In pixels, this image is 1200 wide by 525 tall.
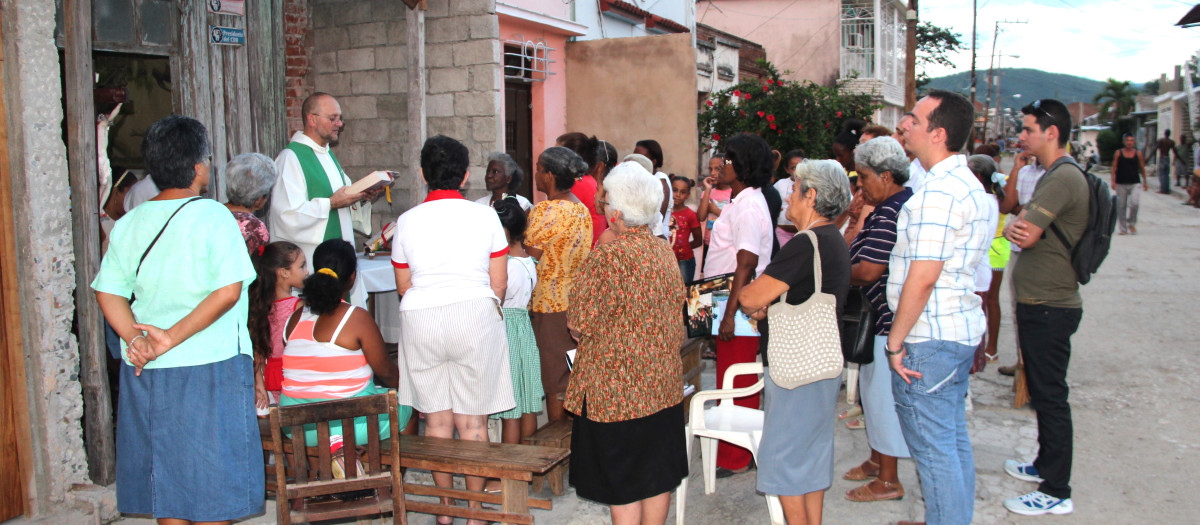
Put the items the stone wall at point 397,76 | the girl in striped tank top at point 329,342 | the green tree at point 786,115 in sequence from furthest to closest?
the green tree at point 786,115 < the stone wall at point 397,76 < the girl in striped tank top at point 329,342

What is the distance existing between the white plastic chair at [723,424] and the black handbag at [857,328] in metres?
0.53

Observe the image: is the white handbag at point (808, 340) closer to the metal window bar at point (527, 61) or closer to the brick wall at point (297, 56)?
the brick wall at point (297, 56)

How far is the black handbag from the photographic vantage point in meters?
3.65

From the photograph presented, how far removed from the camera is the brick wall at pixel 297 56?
799cm

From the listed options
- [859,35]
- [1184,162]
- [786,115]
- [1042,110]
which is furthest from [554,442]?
[1184,162]

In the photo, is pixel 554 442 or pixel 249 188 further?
pixel 554 442

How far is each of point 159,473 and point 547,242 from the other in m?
2.04

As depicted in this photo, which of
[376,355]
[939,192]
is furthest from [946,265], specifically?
[376,355]

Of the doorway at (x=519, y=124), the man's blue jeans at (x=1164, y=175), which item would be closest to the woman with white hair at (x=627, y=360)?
the doorway at (x=519, y=124)

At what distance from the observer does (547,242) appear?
4.31m

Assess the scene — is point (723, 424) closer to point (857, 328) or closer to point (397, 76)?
point (857, 328)

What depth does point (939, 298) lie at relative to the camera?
321 centimetres

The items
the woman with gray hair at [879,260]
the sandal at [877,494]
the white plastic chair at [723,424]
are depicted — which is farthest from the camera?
the sandal at [877,494]

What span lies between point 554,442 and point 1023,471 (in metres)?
2.54
